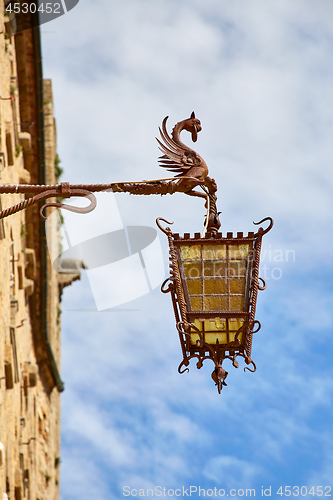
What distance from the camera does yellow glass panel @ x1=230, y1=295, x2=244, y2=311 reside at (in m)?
6.61

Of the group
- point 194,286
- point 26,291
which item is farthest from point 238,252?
point 26,291

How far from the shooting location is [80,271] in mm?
Result: 24000

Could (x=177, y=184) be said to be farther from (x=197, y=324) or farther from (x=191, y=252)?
(x=197, y=324)

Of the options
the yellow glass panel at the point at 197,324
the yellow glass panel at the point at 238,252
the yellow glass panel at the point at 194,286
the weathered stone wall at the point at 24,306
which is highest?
the weathered stone wall at the point at 24,306

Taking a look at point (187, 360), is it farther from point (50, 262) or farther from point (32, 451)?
point (50, 262)

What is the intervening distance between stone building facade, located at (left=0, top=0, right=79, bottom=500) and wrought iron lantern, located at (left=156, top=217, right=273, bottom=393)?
7005 mm

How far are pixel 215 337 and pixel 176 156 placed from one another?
166cm

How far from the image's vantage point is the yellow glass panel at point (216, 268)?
672 centimetres

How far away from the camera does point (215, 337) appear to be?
647cm

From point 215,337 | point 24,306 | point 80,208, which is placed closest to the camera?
point 80,208

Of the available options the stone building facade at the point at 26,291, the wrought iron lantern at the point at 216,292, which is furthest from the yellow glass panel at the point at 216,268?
the stone building facade at the point at 26,291

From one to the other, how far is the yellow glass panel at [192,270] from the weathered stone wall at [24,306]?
773 cm

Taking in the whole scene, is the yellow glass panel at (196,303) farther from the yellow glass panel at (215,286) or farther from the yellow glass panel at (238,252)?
the yellow glass panel at (238,252)

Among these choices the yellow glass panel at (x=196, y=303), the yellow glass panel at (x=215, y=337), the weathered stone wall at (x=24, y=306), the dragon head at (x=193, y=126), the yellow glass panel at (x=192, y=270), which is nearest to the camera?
the yellow glass panel at (x=215, y=337)
